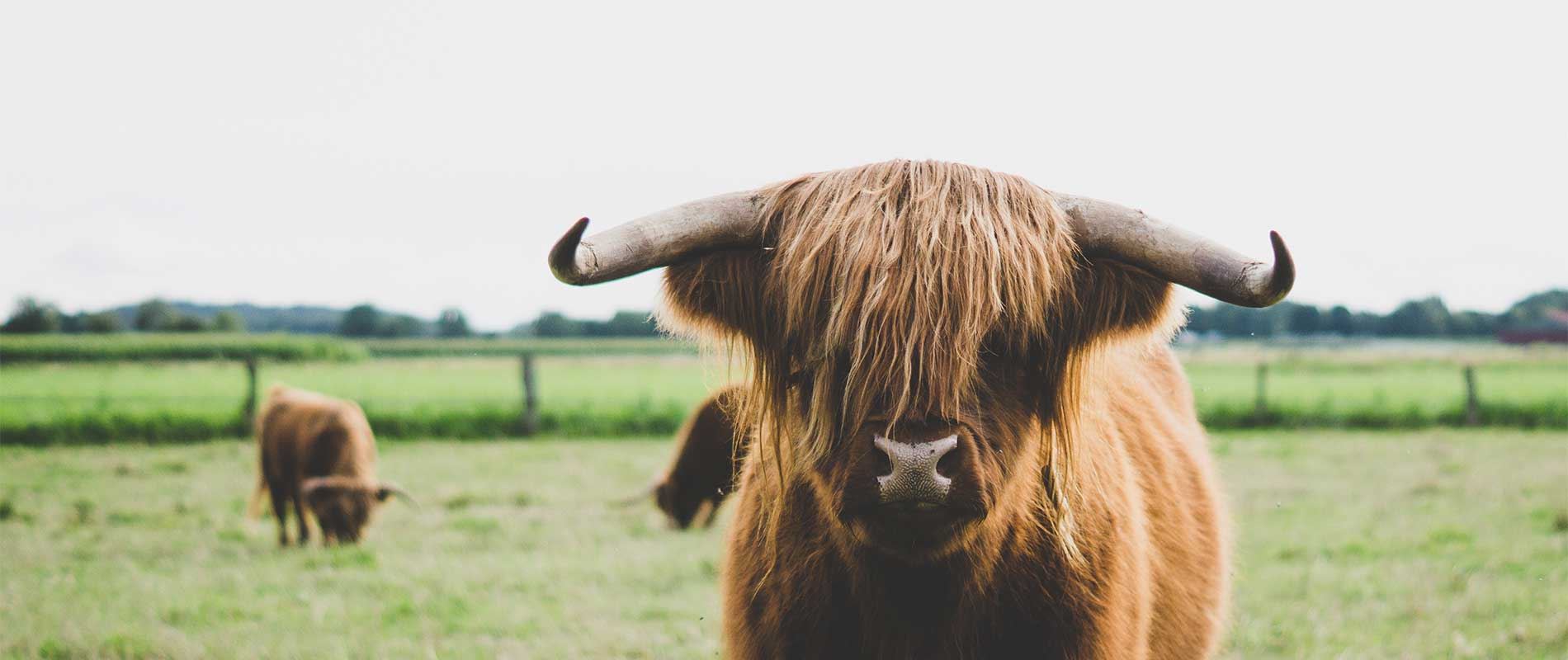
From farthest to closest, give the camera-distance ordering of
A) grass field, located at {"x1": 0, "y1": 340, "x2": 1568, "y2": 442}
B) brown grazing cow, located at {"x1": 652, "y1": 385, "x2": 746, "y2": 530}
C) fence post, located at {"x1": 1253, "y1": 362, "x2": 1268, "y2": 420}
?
fence post, located at {"x1": 1253, "y1": 362, "x2": 1268, "y2": 420}
grass field, located at {"x1": 0, "y1": 340, "x2": 1568, "y2": 442}
brown grazing cow, located at {"x1": 652, "y1": 385, "x2": 746, "y2": 530}

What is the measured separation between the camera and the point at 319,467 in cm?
906

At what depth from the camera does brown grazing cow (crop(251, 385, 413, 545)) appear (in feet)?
27.1

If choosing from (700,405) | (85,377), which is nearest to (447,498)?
(700,405)

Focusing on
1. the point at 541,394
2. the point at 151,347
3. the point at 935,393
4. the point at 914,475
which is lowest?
the point at 541,394

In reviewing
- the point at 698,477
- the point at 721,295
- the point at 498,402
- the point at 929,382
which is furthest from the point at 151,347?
the point at 929,382

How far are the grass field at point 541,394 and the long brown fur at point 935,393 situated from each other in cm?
875

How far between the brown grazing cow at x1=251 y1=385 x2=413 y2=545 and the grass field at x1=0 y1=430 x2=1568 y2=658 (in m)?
0.35

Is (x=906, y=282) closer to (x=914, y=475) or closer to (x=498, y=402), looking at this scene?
(x=914, y=475)

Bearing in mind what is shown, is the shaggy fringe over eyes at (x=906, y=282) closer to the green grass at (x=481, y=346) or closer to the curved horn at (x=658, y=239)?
the curved horn at (x=658, y=239)

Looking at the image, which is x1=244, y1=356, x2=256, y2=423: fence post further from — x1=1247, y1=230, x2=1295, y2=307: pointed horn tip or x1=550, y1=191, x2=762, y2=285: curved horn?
x1=1247, y1=230, x2=1295, y2=307: pointed horn tip

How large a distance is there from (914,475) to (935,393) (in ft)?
0.74

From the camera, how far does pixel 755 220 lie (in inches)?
94.1

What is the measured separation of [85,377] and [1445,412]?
27697mm

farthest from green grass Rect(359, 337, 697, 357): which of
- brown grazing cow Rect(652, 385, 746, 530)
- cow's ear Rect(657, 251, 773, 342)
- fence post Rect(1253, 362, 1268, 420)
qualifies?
cow's ear Rect(657, 251, 773, 342)
